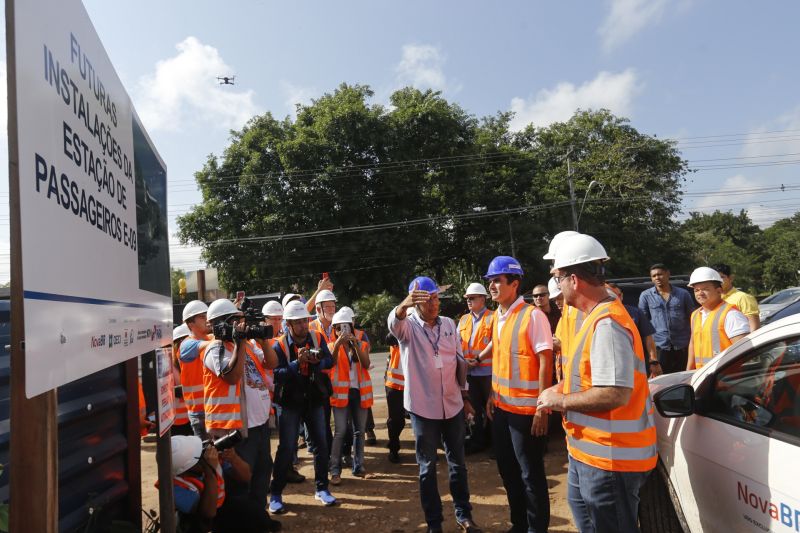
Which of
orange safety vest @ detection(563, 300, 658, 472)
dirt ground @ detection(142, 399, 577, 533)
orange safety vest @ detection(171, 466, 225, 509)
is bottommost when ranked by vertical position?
dirt ground @ detection(142, 399, 577, 533)

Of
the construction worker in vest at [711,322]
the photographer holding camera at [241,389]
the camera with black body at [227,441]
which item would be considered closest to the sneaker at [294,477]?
the photographer holding camera at [241,389]

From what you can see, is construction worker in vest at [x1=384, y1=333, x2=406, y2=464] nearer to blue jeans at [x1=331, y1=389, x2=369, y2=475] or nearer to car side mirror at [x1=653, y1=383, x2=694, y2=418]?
blue jeans at [x1=331, y1=389, x2=369, y2=475]

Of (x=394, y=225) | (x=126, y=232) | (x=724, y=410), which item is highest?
(x=394, y=225)

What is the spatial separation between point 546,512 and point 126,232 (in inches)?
121

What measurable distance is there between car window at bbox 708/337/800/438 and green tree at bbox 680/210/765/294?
58.2 metres

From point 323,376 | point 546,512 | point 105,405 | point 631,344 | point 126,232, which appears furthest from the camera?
point 323,376

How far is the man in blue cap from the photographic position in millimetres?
4043

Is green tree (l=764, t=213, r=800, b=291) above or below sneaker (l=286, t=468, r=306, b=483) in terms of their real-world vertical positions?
above

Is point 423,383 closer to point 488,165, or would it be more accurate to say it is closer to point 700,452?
point 700,452

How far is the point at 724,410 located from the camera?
2.62 m

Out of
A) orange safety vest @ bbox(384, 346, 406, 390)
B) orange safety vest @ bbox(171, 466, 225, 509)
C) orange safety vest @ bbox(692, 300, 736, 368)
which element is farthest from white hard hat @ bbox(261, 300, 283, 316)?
orange safety vest @ bbox(692, 300, 736, 368)

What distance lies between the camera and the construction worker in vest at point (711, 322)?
489 centimetres

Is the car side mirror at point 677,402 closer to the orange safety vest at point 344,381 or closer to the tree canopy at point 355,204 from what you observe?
the orange safety vest at point 344,381

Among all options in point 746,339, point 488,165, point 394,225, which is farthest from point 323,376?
point 488,165
